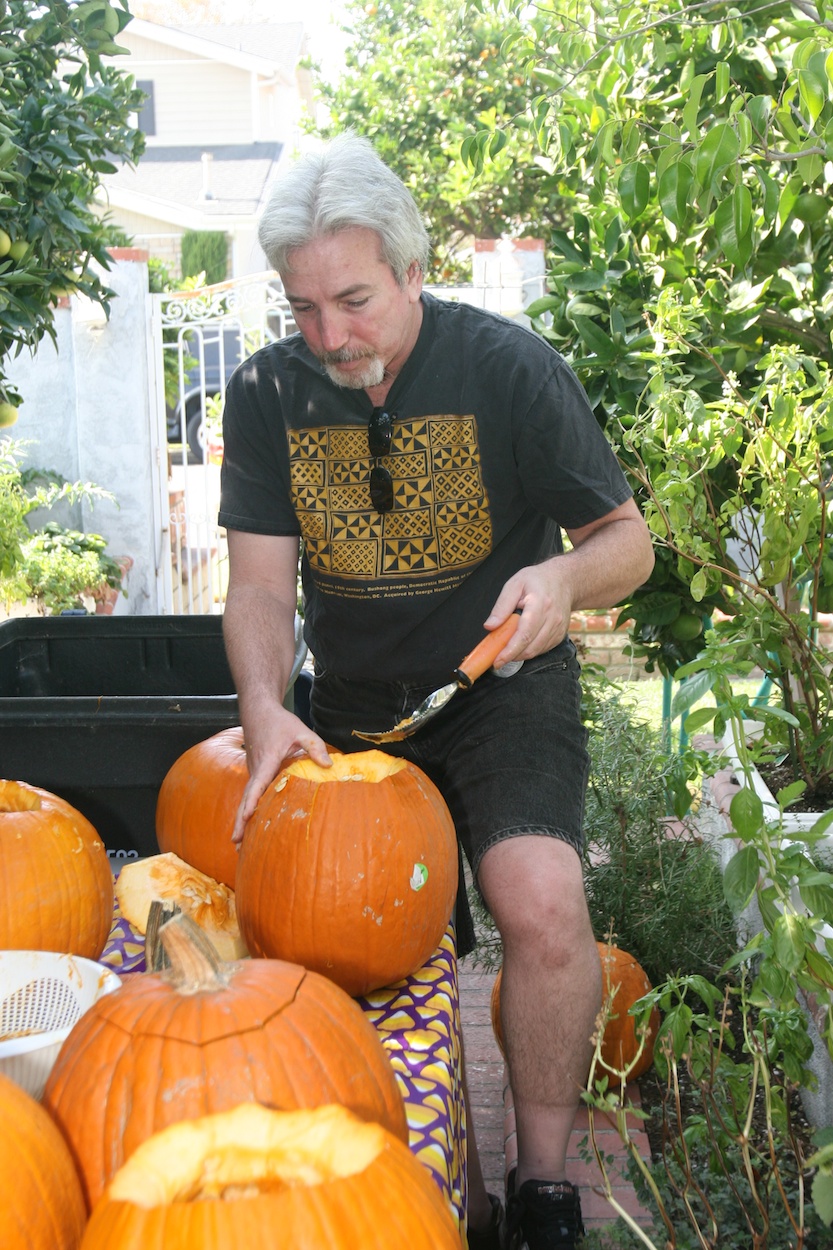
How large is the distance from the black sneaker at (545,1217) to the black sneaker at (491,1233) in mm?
140

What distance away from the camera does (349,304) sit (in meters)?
2.15

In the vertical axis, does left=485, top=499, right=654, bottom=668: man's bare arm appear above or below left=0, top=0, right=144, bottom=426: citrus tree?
below

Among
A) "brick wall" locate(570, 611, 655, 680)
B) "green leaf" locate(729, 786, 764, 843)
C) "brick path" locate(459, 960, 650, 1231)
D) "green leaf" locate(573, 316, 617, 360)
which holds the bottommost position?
"brick path" locate(459, 960, 650, 1231)

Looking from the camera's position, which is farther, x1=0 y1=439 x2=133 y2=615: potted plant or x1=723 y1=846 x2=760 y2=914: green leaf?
x1=0 y1=439 x2=133 y2=615: potted plant

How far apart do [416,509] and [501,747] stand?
0.51 meters

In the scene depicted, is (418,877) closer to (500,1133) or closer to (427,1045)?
(427,1045)

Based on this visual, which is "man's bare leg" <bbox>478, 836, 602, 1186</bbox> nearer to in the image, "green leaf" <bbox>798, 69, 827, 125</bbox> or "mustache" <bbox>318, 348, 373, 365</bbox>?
"mustache" <bbox>318, 348, 373, 365</bbox>

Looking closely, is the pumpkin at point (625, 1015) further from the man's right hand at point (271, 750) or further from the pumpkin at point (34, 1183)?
the pumpkin at point (34, 1183)

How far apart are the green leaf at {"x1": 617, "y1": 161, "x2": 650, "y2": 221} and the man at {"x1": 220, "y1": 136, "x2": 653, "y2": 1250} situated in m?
0.36

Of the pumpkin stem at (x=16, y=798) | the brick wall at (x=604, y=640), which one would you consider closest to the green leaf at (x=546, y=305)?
the pumpkin stem at (x=16, y=798)

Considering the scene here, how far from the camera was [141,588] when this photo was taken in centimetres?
727

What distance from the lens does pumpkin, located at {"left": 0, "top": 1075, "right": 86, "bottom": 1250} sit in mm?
874

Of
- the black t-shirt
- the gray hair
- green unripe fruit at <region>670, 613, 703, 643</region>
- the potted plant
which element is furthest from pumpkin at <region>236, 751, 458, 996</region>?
the potted plant

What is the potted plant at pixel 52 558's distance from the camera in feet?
18.4
